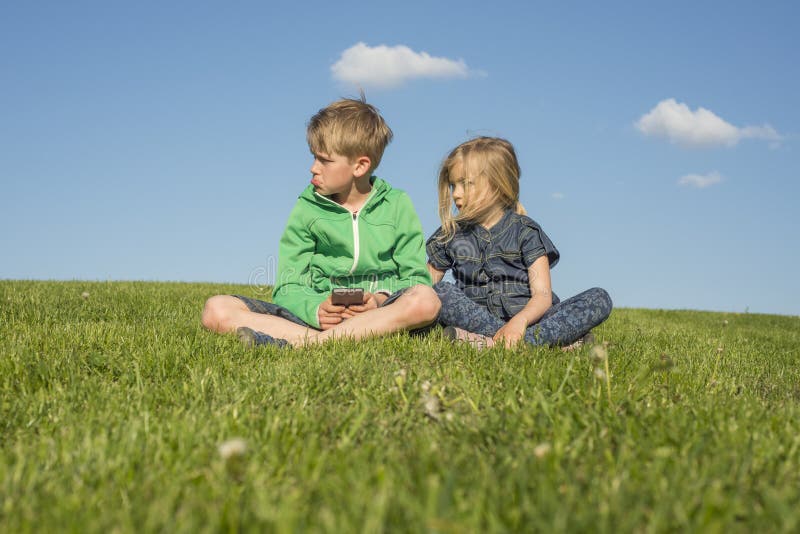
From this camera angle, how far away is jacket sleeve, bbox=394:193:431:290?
576 cm

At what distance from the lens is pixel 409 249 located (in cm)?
581

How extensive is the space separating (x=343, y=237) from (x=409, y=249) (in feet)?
1.93

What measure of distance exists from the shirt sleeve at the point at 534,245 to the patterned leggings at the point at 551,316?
1.42 ft

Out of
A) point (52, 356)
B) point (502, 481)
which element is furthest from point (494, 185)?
point (502, 481)

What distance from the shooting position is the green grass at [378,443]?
1.68 metres

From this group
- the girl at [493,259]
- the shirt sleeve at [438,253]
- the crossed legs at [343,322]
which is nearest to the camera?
the crossed legs at [343,322]

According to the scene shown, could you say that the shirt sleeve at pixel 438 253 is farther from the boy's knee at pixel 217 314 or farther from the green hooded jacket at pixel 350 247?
the boy's knee at pixel 217 314

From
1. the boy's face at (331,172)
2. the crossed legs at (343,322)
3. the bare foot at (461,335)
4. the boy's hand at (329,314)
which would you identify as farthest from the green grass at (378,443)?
the boy's face at (331,172)

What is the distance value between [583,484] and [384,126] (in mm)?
4415

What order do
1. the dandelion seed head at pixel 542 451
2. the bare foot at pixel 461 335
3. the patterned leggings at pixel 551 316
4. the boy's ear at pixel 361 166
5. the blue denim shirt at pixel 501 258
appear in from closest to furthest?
the dandelion seed head at pixel 542 451 → the bare foot at pixel 461 335 → the patterned leggings at pixel 551 316 → the boy's ear at pixel 361 166 → the blue denim shirt at pixel 501 258

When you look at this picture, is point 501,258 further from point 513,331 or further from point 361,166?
point 361,166

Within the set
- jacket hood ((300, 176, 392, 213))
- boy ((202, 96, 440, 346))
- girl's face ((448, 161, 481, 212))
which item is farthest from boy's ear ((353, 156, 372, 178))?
girl's face ((448, 161, 481, 212))

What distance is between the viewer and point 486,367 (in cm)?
366

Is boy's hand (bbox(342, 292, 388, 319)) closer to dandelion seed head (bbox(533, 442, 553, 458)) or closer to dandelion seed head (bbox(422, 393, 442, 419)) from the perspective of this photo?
dandelion seed head (bbox(422, 393, 442, 419))
